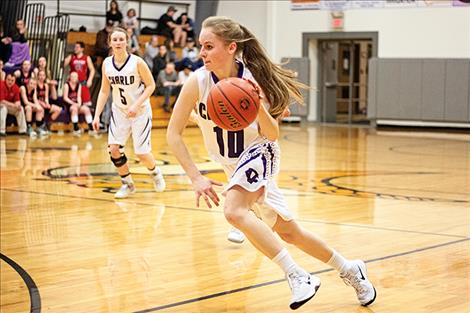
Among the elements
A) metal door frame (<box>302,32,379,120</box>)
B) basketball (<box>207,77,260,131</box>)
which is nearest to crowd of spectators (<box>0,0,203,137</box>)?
metal door frame (<box>302,32,379,120</box>)

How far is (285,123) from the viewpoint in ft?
77.4

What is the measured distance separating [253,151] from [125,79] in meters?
4.72

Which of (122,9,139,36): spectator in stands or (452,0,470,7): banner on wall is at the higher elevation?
(452,0,470,7): banner on wall

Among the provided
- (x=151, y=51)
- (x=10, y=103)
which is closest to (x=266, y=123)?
(x=10, y=103)

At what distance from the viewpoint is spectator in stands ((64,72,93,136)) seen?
60.2ft

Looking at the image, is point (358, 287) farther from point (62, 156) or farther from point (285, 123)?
point (285, 123)

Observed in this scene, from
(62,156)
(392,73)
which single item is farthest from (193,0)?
(62,156)

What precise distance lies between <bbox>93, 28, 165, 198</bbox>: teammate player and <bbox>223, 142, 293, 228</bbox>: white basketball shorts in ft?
14.5

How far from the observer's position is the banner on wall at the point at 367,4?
69.2ft


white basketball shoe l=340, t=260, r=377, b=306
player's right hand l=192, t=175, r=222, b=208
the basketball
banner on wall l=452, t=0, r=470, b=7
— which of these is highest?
banner on wall l=452, t=0, r=470, b=7

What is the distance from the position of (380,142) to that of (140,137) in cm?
885

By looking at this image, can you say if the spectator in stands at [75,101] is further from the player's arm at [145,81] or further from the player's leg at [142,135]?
the player's arm at [145,81]

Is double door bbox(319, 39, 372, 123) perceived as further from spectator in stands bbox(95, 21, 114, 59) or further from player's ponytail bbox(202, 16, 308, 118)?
player's ponytail bbox(202, 16, 308, 118)

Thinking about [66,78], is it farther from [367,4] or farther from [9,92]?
[367,4]
